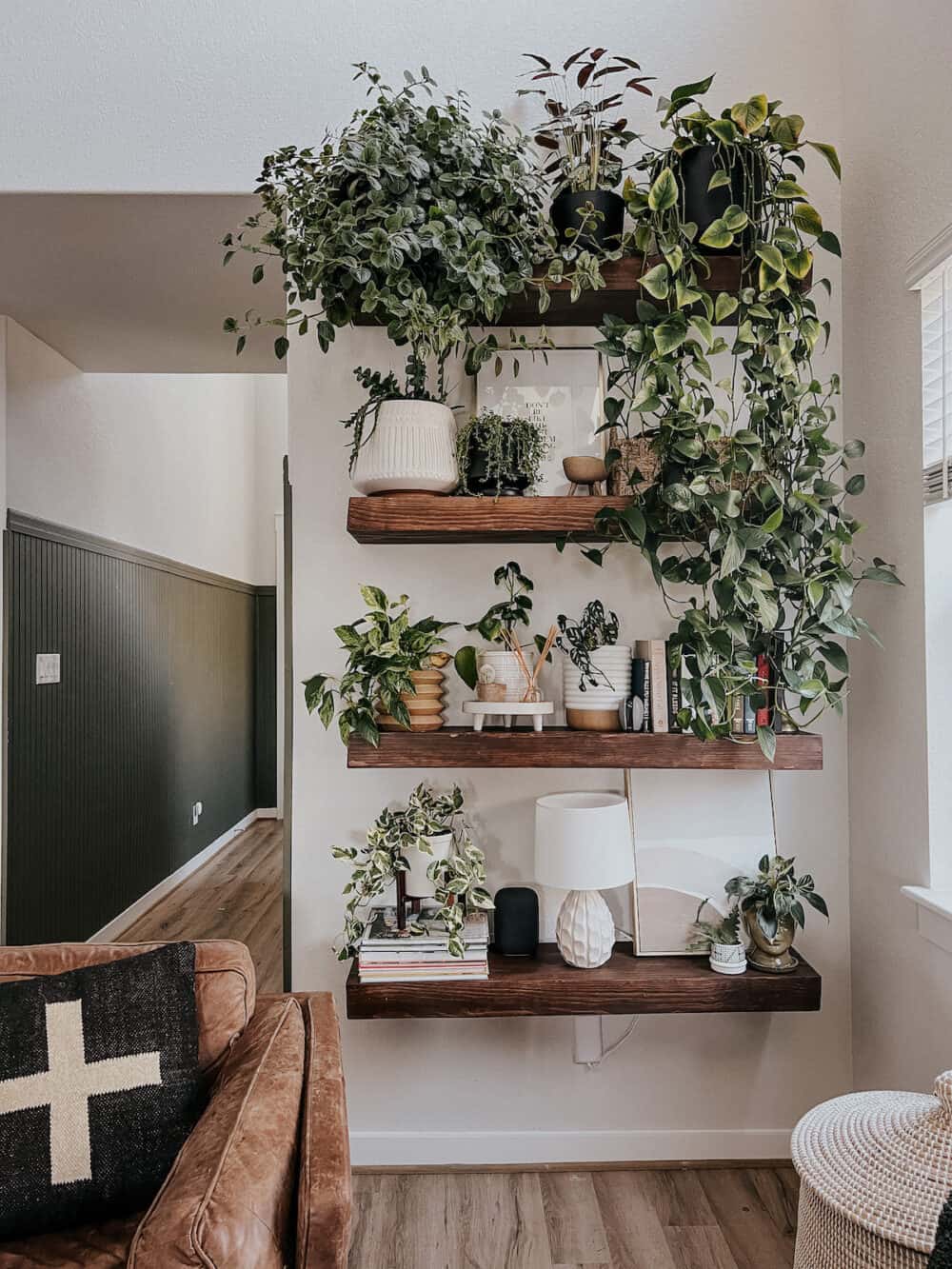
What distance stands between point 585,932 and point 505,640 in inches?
27.1

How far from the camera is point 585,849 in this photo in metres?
1.97

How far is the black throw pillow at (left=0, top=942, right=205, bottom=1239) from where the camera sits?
4.32 feet

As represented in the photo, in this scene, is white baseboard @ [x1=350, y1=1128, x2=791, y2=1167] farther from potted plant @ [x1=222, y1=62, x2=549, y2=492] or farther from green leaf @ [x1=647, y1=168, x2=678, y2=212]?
green leaf @ [x1=647, y1=168, x2=678, y2=212]

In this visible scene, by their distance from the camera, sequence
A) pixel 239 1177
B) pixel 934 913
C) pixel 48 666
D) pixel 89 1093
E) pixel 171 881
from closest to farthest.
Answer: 1. pixel 239 1177
2. pixel 89 1093
3. pixel 934 913
4. pixel 48 666
5. pixel 171 881

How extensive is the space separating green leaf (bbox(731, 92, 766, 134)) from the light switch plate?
3.01 m

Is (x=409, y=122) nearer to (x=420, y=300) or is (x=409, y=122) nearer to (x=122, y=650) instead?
(x=420, y=300)

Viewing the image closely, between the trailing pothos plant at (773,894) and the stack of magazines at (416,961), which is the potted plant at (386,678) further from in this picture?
the trailing pothos plant at (773,894)

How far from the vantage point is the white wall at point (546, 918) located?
7.39 feet

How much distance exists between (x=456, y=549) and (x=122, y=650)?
2.66m

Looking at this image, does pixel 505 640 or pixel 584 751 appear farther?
pixel 505 640

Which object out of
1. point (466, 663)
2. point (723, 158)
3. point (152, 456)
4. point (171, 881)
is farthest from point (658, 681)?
point (171, 881)

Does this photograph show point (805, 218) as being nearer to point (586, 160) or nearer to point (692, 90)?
point (692, 90)

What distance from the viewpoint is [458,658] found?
86.6 inches

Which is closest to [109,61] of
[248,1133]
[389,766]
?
[389,766]
